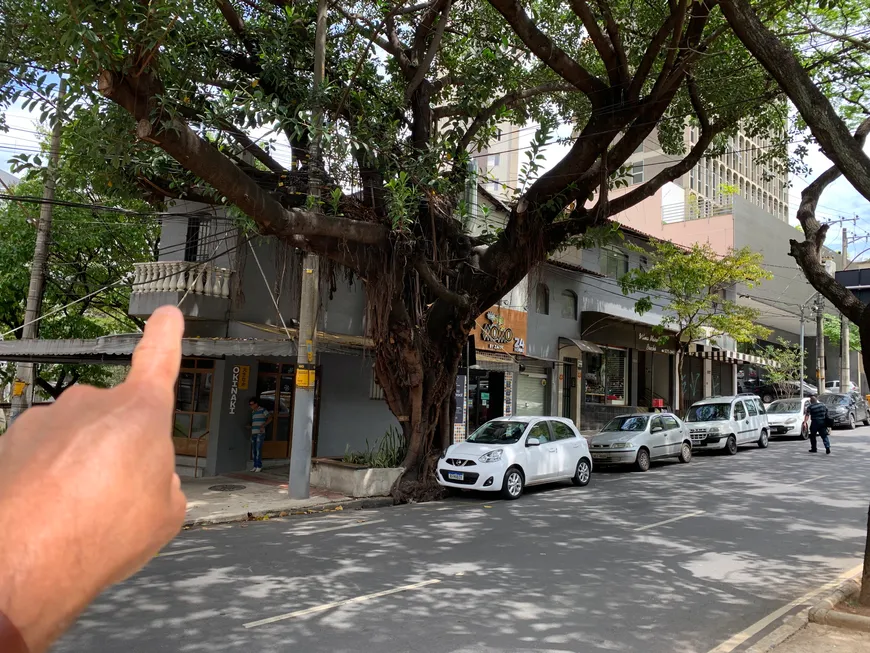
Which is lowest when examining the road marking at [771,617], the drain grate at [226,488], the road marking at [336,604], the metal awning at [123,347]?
the drain grate at [226,488]

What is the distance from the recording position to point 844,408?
3003 cm

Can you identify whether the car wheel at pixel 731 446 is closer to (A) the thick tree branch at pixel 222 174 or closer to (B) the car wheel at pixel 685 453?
(B) the car wheel at pixel 685 453

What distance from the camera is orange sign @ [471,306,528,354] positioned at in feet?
67.2

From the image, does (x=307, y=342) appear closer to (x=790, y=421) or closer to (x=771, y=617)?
(x=771, y=617)

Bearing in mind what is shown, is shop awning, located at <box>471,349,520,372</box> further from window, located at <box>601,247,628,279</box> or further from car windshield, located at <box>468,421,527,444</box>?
window, located at <box>601,247,628,279</box>

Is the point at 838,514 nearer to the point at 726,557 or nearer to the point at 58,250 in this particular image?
the point at 726,557

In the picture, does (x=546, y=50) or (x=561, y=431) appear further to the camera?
(x=561, y=431)

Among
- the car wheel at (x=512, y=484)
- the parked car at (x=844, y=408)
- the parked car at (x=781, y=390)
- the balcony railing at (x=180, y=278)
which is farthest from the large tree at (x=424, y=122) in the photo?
the parked car at (x=781, y=390)

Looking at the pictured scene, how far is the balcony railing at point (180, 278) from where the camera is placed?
14352 mm

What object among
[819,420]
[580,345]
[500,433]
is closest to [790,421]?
[819,420]

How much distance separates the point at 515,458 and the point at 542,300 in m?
11.5

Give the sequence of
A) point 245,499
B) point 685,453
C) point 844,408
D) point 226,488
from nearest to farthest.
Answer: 1. point 245,499
2. point 226,488
3. point 685,453
4. point 844,408

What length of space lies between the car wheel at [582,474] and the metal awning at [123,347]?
22.4 feet

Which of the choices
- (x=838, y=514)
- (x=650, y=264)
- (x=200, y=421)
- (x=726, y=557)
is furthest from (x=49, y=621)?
(x=650, y=264)
